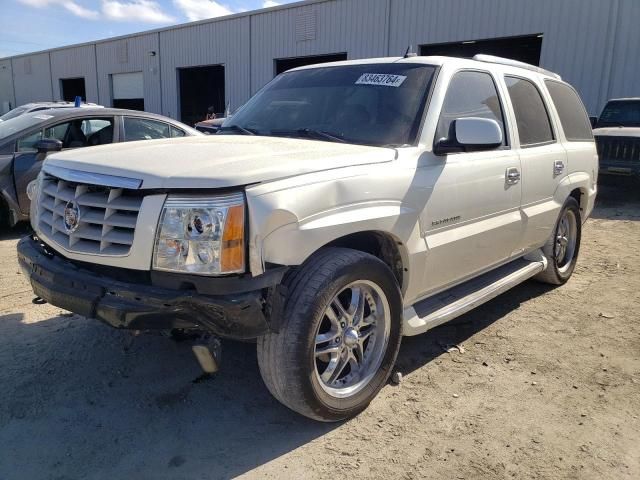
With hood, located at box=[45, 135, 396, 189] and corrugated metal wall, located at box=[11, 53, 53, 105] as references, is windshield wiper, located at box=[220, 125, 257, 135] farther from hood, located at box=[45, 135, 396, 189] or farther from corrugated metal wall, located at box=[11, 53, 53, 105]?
corrugated metal wall, located at box=[11, 53, 53, 105]

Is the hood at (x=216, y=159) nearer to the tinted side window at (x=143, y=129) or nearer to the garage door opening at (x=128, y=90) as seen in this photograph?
the tinted side window at (x=143, y=129)

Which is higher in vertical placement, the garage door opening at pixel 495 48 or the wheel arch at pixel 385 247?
the garage door opening at pixel 495 48

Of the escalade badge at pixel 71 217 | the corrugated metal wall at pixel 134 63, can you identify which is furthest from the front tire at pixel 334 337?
the corrugated metal wall at pixel 134 63

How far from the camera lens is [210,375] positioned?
3.39m

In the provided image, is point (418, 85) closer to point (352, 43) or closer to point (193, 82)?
point (352, 43)

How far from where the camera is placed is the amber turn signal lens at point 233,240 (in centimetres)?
231

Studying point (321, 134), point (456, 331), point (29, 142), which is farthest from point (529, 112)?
point (29, 142)

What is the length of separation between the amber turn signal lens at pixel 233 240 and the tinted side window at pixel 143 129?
17.6 feet

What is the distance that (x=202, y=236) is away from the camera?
233cm

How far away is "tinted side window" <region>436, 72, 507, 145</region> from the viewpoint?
3480 millimetres

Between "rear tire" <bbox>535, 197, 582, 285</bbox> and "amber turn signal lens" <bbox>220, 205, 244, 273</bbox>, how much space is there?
11.8 feet

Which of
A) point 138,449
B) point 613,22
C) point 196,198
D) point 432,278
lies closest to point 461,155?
point 432,278

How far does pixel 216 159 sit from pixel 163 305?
2.49 ft

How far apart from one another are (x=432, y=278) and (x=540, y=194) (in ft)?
5.35
